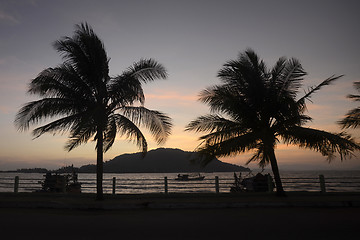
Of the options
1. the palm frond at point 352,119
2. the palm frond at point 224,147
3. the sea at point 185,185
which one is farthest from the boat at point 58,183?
the palm frond at point 352,119

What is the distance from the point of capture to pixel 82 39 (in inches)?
544

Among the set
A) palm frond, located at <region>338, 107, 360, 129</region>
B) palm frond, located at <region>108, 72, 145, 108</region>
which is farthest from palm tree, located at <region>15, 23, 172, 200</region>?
palm frond, located at <region>338, 107, 360, 129</region>

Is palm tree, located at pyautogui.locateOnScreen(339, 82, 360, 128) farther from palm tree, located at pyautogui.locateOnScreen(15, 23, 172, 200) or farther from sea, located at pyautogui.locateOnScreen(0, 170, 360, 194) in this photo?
palm tree, located at pyautogui.locateOnScreen(15, 23, 172, 200)

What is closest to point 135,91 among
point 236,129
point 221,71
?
point 221,71

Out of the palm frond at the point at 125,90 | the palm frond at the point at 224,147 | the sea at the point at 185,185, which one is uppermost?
the palm frond at the point at 125,90

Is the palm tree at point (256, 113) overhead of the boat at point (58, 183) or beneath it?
overhead

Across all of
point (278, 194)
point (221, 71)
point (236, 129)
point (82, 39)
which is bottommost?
point (278, 194)

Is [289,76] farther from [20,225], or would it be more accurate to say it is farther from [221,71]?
[20,225]

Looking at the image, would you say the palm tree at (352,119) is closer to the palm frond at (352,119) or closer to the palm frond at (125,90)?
the palm frond at (352,119)

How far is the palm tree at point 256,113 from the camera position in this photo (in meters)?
13.2

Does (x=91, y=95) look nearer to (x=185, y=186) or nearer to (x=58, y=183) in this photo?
(x=58, y=183)

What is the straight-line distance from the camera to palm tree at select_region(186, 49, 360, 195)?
13203 millimetres

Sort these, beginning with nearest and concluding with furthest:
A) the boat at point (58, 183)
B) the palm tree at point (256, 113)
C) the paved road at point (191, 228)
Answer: the paved road at point (191, 228)
the palm tree at point (256, 113)
the boat at point (58, 183)

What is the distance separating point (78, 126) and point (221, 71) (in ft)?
26.2
